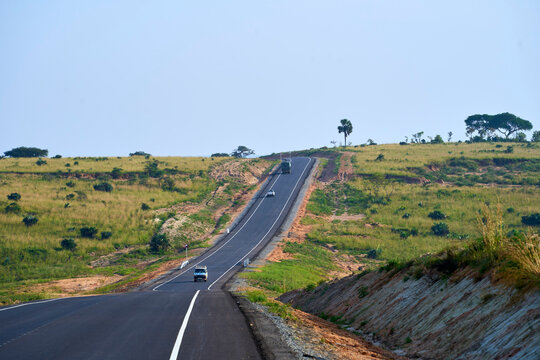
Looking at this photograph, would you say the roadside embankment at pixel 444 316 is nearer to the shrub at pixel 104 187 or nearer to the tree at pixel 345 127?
the shrub at pixel 104 187

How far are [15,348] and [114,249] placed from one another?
49.9 m

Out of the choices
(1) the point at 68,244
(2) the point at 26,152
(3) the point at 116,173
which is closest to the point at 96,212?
(1) the point at 68,244

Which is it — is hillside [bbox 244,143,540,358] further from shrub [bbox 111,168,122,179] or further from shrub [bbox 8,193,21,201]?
shrub [bbox 8,193,21,201]

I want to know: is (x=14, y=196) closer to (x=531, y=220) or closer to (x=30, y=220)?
(x=30, y=220)

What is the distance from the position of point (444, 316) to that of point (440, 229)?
49692 millimetres

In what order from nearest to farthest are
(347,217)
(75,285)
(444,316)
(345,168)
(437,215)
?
(444,316)
(75,285)
(437,215)
(347,217)
(345,168)

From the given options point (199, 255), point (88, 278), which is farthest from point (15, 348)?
point (199, 255)

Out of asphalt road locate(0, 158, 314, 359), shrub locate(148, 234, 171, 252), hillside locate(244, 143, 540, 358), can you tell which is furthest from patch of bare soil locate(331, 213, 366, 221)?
asphalt road locate(0, 158, 314, 359)

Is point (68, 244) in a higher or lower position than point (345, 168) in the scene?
lower

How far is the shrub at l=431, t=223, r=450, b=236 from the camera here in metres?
59.5

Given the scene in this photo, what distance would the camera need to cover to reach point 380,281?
1984 centimetres

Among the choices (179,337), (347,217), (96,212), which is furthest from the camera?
(347,217)

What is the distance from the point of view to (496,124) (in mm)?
159625

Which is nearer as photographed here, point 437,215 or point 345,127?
point 437,215
